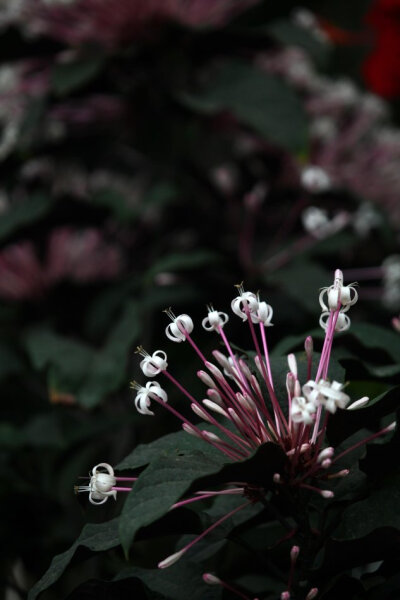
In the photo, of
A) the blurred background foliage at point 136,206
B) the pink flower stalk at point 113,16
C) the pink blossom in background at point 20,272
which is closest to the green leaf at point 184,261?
Answer: the blurred background foliage at point 136,206

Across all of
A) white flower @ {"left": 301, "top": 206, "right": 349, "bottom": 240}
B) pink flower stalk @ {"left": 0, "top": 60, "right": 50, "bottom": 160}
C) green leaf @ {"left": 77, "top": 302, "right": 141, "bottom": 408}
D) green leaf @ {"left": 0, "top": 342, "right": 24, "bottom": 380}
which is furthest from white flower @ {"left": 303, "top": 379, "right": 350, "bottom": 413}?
pink flower stalk @ {"left": 0, "top": 60, "right": 50, "bottom": 160}

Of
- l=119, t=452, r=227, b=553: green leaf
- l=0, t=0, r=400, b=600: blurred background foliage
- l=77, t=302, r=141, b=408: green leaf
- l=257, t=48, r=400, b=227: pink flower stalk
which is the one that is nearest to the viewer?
l=119, t=452, r=227, b=553: green leaf

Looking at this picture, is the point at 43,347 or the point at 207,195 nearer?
the point at 43,347

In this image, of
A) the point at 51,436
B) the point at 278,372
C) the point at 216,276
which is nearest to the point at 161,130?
the point at 216,276

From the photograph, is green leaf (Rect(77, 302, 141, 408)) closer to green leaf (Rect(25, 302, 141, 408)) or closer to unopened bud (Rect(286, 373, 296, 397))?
green leaf (Rect(25, 302, 141, 408))

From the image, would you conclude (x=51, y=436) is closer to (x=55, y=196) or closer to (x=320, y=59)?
(x=55, y=196)
